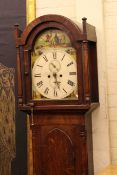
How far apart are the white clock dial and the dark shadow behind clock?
1.70ft

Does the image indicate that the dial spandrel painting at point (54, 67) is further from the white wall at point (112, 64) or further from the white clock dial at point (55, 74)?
the white wall at point (112, 64)

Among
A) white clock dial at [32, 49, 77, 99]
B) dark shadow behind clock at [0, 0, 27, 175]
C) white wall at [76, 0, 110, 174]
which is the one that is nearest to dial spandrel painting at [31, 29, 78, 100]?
Answer: white clock dial at [32, 49, 77, 99]

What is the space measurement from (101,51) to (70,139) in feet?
2.49

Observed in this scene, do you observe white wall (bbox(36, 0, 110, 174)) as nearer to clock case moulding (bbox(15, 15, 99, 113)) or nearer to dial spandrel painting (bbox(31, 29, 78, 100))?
clock case moulding (bbox(15, 15, 99, 113))

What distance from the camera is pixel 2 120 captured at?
3.00m

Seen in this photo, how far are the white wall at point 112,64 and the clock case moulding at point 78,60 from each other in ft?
0.64

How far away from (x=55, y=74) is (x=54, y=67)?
5cm

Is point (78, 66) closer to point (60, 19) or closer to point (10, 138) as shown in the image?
point (60, 19)

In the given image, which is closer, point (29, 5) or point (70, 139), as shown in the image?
point (70, 139)

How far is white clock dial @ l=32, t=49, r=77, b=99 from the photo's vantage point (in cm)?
247

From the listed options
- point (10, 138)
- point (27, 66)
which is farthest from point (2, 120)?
point (27, 66)

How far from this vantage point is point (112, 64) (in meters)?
2.79

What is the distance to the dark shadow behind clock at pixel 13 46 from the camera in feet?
9.71

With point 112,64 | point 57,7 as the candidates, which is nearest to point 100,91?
point 112,64
